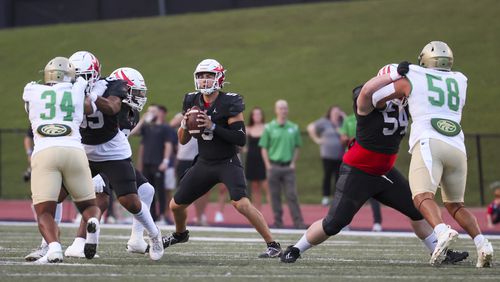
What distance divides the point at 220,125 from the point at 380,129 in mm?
1703

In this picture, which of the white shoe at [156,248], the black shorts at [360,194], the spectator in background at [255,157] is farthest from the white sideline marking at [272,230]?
the white shoe at [156,248]

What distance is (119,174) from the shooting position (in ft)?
30.8

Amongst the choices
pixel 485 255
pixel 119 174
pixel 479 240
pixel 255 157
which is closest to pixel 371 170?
pixel 479 240

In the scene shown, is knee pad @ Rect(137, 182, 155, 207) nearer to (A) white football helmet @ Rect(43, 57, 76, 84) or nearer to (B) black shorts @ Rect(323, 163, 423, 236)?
(A) white football helmet @ Rect(43, 57, 76, 84)

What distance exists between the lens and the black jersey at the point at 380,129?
8695 millimetres

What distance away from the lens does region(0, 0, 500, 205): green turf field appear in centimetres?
2744

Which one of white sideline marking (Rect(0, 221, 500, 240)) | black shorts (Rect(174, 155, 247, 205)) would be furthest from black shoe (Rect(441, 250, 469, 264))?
white sideline marking (Rect(0, 221, 500, 240))

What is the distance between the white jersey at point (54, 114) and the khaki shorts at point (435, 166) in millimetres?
2613

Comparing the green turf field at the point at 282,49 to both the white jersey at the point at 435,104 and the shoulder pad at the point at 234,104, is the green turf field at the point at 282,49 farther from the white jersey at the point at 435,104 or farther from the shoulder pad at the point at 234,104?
the white jersey at the point at 435,104

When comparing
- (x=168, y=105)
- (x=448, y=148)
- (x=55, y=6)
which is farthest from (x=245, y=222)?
(x=55, y=6)

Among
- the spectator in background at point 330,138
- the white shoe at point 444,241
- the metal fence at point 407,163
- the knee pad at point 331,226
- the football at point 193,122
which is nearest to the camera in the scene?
the white shoe at point 444,241

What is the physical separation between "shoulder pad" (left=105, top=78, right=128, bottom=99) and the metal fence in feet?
39.1

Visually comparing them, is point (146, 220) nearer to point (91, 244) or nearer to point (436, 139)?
point (91, 244)

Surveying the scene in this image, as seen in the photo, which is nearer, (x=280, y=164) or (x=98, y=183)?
(x=98, y=183)
